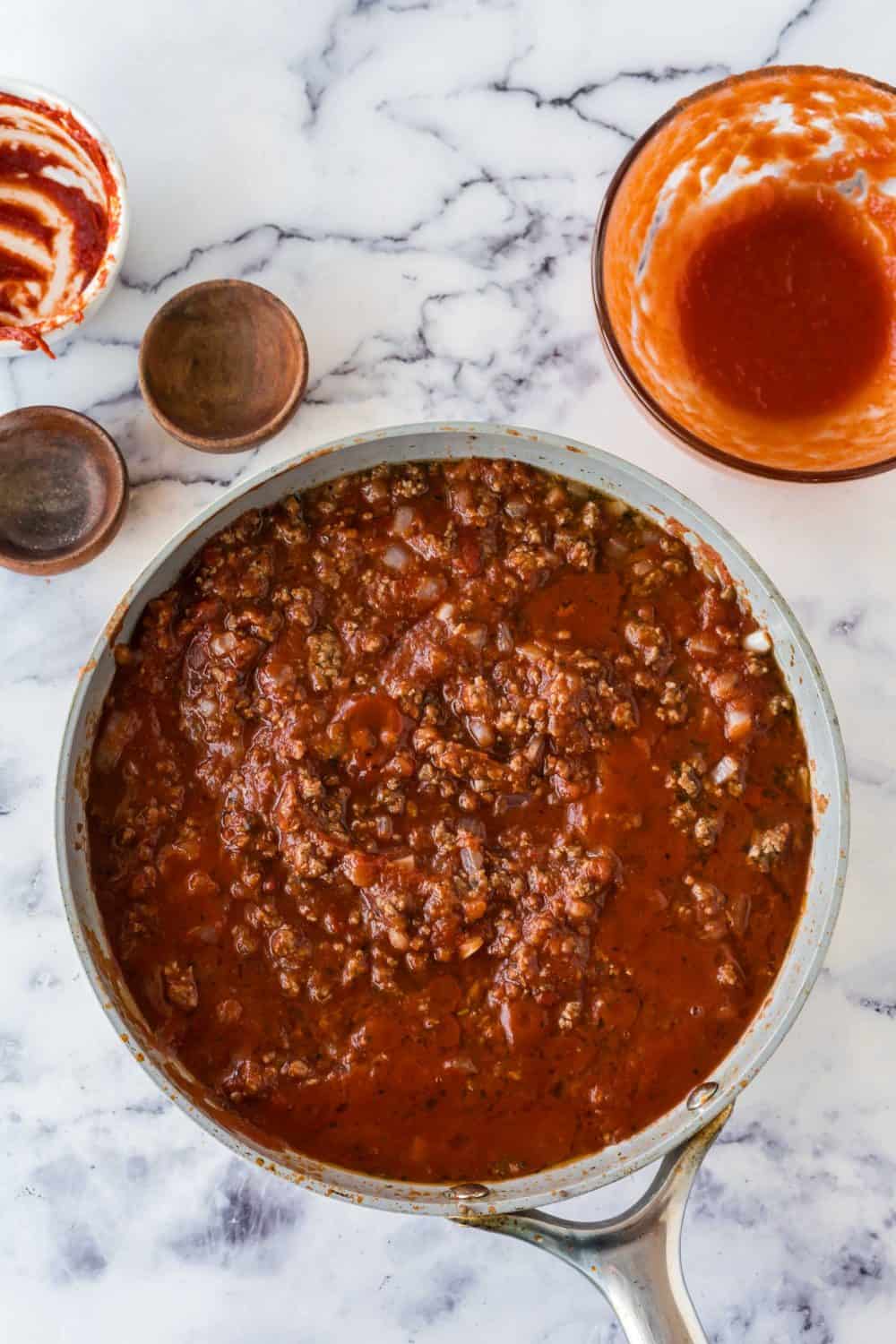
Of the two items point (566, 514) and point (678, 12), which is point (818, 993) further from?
point (678, 12)

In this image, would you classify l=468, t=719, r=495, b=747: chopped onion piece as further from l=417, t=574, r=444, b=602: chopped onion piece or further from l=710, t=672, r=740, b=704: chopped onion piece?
l=710, t=672, r=740, b=704: chopped onion piece

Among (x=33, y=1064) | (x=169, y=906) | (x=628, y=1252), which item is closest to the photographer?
(x=628, y=1252)

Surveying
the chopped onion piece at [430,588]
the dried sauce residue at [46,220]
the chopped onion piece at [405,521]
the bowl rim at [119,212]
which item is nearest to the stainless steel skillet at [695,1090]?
the chopped onion piece at [405,521]

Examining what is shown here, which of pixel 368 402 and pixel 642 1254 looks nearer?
pixel 642 1254

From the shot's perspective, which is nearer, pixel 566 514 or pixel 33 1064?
pixel 566 514

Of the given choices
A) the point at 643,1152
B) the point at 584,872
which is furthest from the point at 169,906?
the point at 643,1152

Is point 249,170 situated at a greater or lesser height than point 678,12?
lesser

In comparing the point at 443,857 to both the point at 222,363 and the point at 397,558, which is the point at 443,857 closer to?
the point at 397,558

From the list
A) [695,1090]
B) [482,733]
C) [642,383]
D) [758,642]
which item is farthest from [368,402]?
[695,1090]
